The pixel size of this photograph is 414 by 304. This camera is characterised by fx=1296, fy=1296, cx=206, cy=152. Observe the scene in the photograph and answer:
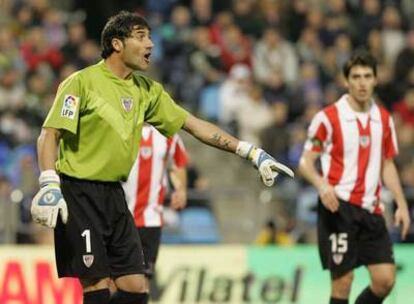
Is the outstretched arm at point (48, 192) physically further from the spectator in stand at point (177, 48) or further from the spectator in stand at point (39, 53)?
the spectator in stand at point (177, 48)

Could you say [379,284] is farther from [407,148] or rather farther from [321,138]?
[407,148]

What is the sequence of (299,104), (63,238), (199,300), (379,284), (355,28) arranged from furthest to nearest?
(355,28), (299,104), (199,300), (379,284), (63,238)

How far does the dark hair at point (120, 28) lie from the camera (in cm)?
A: 807

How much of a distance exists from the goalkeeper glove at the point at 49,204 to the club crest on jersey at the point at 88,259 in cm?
41

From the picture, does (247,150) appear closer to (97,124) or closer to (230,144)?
(230,144)

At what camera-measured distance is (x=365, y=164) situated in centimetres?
975

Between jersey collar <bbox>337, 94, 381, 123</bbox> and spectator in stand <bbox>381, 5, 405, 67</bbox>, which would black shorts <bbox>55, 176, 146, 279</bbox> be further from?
spectator in stand <bbox>381, 5, 405, 67</bbox>

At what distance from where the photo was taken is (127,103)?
8055mm

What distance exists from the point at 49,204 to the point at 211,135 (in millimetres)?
1271

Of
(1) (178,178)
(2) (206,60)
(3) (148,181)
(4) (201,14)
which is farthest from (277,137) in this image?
(3) (148,181)

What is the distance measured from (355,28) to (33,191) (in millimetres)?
6678

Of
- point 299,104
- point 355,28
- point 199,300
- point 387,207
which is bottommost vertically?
point 199,300

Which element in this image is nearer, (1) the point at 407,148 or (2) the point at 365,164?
(2) the point at 365,164


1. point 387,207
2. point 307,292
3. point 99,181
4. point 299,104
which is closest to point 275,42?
point 299,104
